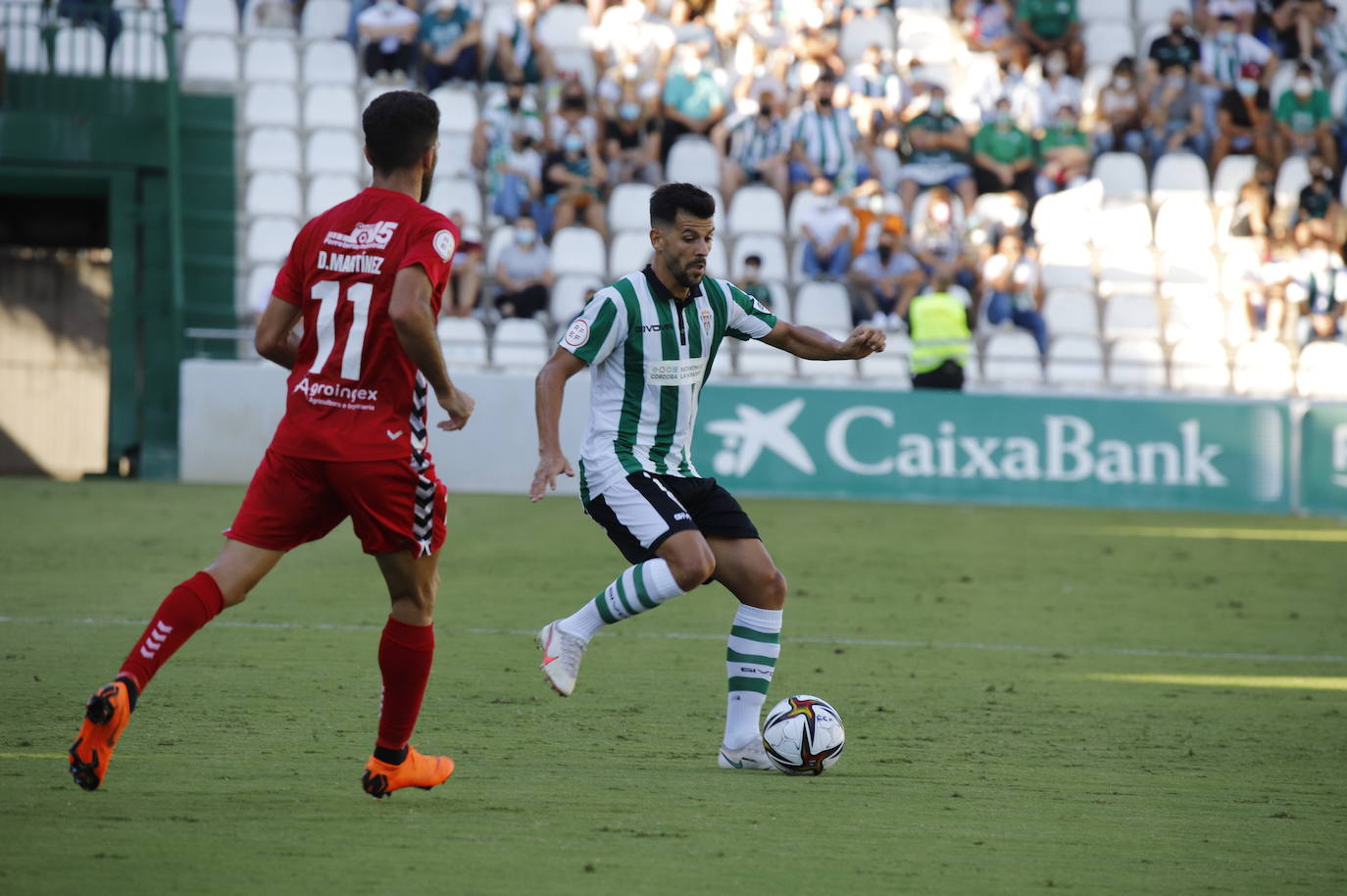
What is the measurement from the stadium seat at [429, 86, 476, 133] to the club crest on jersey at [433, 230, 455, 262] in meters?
15.6

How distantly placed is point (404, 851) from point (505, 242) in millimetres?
14663

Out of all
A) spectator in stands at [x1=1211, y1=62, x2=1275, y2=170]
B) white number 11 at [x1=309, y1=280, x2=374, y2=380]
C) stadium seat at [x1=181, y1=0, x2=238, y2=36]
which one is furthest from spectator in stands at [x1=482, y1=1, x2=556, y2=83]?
white number 11 at [x1=309, y1=280, x2=374, y2=380]

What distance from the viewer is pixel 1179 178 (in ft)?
68.3

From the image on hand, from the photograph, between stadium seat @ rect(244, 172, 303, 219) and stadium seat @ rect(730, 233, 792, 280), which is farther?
stadium seat @ rect(244, 172, 303, 219)

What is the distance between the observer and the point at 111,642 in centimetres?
786

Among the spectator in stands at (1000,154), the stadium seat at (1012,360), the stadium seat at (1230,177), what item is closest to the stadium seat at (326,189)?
the stadium seat at (1012,360)

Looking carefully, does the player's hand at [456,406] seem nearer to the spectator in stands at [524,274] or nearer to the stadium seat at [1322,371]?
the spectator in stands at [524,274]

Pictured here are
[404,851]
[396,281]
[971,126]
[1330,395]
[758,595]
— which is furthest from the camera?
[971,126]

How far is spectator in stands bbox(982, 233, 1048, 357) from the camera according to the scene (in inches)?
727

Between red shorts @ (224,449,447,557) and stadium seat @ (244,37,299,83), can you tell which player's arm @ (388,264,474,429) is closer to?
red shorts @ (224,449,447,557)

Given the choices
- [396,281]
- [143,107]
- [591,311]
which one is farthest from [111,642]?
[143,107]

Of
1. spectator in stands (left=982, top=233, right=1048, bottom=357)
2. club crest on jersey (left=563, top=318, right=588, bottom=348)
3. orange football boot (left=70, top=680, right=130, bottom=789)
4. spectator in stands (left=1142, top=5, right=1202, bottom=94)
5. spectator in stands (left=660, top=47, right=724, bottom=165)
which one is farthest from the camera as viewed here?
spectator in stands (left=1142, top=5, right=1202, bottom=94)

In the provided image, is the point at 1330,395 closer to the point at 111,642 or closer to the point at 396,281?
the point at 111,642

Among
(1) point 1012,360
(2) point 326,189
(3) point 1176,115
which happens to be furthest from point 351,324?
(3) point 1176,115
